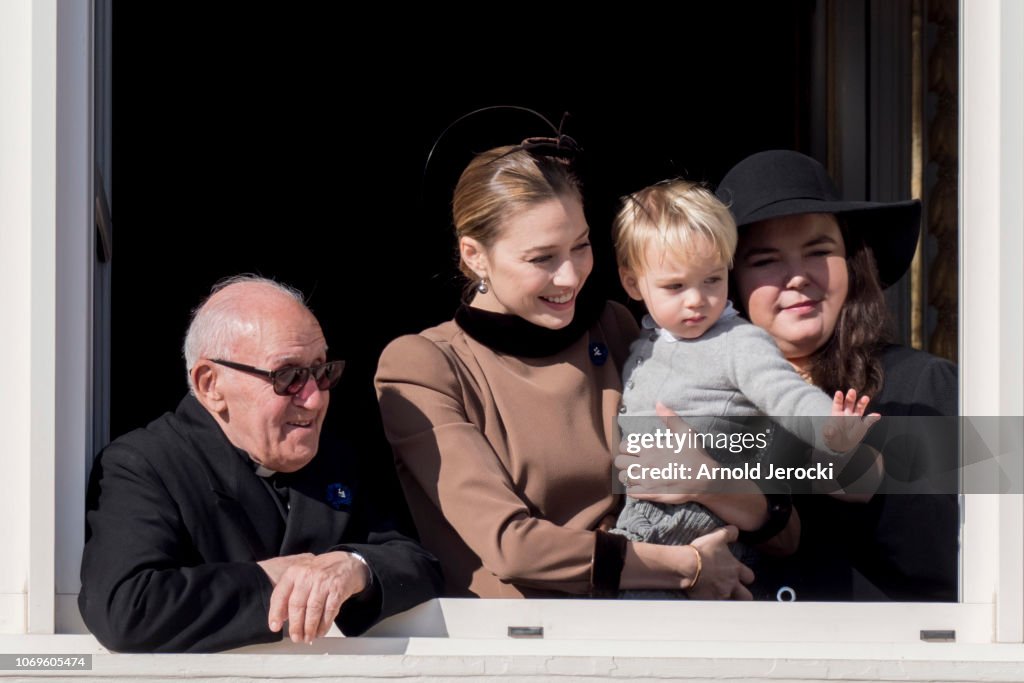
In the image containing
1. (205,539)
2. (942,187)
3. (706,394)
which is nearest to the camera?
(205,539)

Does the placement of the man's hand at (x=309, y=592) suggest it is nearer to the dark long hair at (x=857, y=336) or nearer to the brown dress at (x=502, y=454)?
the brown dress at (x=502, y=454)

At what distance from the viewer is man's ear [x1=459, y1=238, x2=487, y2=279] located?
3146 mm

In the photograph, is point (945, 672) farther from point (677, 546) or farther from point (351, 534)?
point (351, 534)

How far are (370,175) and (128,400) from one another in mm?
1451

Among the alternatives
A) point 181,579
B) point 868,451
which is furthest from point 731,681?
point 181,579

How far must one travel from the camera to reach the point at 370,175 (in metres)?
6.62

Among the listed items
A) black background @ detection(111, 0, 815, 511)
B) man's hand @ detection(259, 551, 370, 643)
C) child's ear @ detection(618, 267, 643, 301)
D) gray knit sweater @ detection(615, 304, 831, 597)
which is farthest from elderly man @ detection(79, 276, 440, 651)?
black background @ detection(111, 0, 815, 511)

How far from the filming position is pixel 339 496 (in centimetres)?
294

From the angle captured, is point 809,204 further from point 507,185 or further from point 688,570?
point 688,570

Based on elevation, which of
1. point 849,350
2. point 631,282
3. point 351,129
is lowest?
point 849,350

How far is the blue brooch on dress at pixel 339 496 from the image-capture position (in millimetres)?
2928

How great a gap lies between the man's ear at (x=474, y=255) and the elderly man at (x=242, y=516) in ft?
1.30

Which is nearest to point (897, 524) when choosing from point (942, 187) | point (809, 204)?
point (809, 204)

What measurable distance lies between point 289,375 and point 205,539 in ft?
1.14
